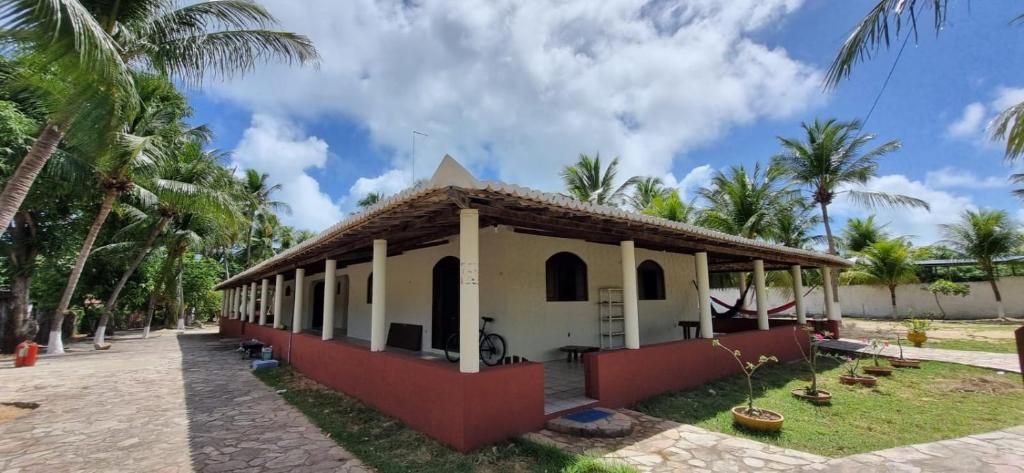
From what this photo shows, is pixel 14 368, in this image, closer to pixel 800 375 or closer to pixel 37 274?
pixel 37 274

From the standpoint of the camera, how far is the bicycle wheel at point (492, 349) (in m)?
7.49

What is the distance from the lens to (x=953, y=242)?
65.2 ft

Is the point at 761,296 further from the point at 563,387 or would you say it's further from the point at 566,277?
the point at 563,387

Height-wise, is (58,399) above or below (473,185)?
below

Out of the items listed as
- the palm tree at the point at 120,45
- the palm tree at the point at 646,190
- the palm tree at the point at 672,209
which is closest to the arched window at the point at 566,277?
the palm tree at the point at 120,45

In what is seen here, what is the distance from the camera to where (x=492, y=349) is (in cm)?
759

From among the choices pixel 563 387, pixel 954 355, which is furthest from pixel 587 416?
pixel 954 355

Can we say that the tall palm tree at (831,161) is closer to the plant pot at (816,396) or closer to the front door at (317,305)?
the plant pot at (816,396)

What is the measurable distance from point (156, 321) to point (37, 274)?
1251 centimetres

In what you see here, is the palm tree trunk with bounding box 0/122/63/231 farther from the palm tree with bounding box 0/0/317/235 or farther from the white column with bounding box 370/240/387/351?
the white column with bounding box 370/240/387/351

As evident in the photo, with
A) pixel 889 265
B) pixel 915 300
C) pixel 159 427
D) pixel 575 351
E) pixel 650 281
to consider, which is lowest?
pixel 159 427

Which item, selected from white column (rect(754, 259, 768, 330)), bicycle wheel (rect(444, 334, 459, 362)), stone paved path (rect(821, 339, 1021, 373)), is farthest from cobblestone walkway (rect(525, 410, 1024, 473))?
stone paved path (rect(821, 339, 1021, 373))

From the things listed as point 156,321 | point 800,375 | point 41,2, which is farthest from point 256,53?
point 156,321

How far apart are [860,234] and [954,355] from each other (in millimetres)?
15586
